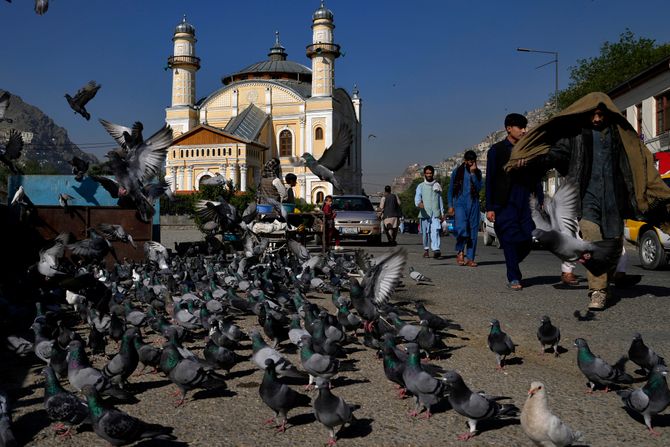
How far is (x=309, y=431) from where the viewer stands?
3.87 metres

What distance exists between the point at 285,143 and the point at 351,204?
55252 mm

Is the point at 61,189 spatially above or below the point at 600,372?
above

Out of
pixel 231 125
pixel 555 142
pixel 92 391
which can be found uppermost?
pixel 231 125

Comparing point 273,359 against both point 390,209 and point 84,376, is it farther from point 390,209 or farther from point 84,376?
point 390,209

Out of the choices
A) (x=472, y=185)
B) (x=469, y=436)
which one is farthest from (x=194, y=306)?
(x=472, y=185)

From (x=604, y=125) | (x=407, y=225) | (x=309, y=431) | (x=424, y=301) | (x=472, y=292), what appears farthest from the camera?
(x=407, y=225)

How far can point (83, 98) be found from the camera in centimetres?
1411

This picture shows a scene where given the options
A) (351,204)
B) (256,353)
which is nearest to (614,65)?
(351,204)

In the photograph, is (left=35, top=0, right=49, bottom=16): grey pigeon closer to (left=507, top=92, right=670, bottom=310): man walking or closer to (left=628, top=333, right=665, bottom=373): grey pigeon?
(left=507, top=92, right=670, bottom=310): man walking

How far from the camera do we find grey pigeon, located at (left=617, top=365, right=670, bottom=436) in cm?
364

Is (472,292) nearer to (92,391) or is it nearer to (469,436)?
(469,436)

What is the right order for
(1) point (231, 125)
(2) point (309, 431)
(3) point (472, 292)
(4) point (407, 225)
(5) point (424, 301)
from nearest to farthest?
(2) point (309, 431) → (5) point (424, 301) → (3) point (472, 292) → (4) point (407, 225) → (1) point (231, 125)

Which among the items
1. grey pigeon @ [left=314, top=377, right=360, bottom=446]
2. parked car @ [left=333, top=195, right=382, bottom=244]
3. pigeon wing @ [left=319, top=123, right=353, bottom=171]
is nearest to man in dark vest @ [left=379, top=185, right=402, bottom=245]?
parked car @ [left=333, top=195, right=382, bottom=244]

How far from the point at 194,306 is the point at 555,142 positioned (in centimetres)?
427
